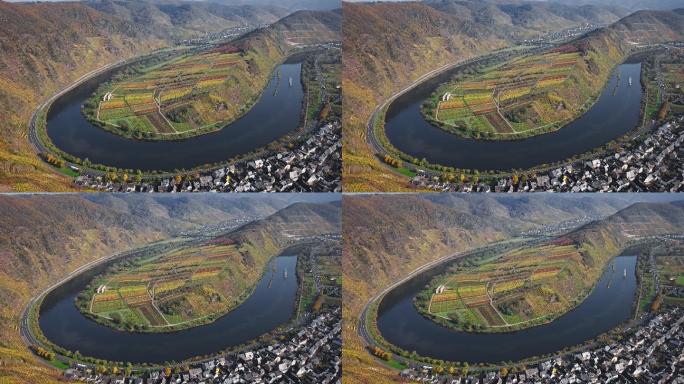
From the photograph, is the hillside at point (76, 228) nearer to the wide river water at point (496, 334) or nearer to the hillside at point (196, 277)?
the hillside at point (196, 277)

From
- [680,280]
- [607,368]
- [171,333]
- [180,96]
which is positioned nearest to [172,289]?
[171,333]

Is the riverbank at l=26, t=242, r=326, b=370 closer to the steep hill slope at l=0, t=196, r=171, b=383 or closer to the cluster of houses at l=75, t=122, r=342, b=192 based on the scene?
the steep hill slope at l=0, t=196, r=171, b=383

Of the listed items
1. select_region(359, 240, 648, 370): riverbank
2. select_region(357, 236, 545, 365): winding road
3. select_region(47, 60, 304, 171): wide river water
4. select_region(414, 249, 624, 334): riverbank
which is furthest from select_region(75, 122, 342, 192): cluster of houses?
select_region(414, 249, 624, 334): riverbank

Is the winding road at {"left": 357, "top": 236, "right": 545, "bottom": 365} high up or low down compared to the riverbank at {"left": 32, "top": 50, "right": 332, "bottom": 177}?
down

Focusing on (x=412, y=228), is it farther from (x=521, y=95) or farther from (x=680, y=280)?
(x=680, y=280)

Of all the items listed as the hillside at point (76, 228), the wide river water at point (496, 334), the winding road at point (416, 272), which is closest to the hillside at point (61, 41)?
the hillside at point (76, 228)

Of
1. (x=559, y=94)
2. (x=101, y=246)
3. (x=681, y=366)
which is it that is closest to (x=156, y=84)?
(x=101, y=246)
